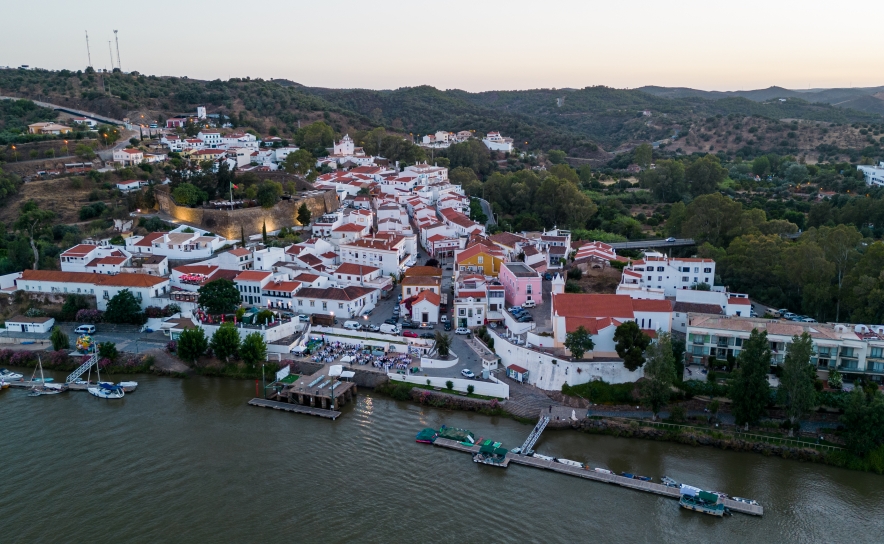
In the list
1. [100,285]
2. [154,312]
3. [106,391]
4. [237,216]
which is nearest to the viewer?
[106,391]

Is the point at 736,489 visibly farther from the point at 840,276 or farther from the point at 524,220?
the point at 524,220

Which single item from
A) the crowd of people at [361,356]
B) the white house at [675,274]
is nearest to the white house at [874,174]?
the white house at [675,274]

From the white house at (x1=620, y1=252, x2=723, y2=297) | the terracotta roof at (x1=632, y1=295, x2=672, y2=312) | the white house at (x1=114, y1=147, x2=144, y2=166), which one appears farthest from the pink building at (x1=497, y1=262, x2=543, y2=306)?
the white house at (x1=114, y1=147, x2=144, y2=166)

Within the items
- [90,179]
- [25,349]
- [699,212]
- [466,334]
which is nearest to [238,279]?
[25,349]

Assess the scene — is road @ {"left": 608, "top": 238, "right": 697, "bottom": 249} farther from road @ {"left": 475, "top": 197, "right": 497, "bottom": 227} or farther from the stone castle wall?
the stone castle wall

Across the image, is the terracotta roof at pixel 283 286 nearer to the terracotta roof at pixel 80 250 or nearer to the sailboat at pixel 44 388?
the sailboat at pixel 44 388

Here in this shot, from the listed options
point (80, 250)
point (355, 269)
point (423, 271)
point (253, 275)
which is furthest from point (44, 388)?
point (423, 271)

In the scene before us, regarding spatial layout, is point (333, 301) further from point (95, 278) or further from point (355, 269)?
point (95, 278)
